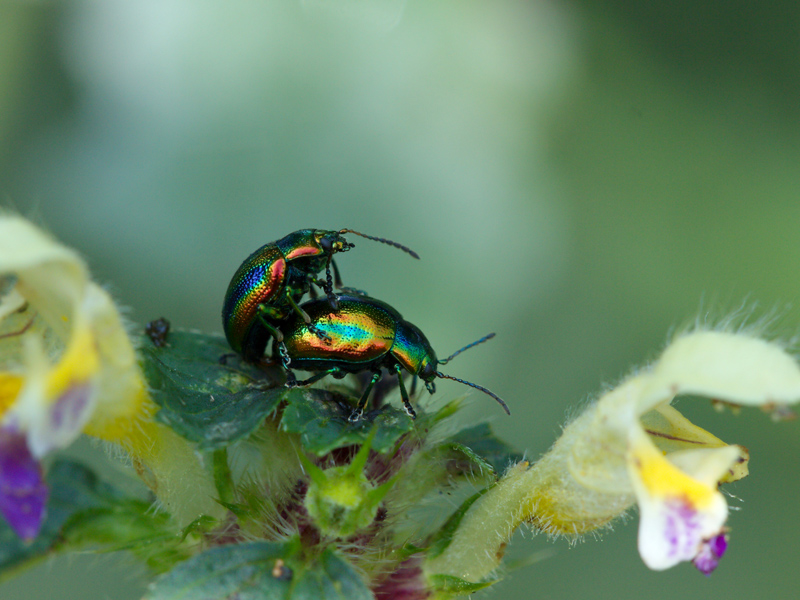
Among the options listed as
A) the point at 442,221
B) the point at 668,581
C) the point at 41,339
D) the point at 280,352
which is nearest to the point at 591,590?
the point at 668,581

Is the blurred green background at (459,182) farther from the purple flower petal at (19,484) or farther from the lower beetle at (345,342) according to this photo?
the purple flower petal at (19,484)

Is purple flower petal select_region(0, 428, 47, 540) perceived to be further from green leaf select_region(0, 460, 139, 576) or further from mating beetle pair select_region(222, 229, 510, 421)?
mating beetle pair select_region(222, 229, 510, 421)

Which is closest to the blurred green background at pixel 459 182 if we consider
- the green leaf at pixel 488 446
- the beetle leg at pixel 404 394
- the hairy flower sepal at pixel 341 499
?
the green leaf at pixel 488 446

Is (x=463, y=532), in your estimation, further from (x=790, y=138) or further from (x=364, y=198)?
(x=790, y=138)

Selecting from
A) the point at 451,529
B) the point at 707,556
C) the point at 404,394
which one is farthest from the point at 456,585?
the point at 707,556

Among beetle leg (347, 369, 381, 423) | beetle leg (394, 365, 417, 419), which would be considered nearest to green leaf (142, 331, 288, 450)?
Result: beetle leg (347, 369, 381, 423)

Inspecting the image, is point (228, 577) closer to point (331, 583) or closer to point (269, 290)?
point (331, 583)
